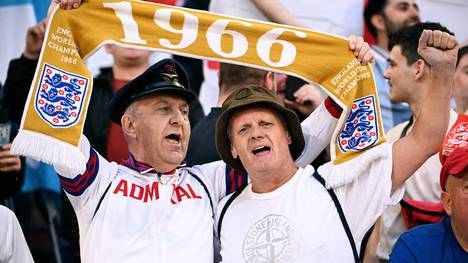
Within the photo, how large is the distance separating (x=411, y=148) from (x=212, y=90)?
7.21 feet

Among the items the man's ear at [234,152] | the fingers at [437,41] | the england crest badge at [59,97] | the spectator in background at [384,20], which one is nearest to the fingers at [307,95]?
the man's ear at [234,152]

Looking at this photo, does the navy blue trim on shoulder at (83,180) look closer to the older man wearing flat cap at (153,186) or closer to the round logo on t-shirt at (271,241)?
the older man wearing flat cap at (153,186)

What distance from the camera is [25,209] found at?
526 centimetres

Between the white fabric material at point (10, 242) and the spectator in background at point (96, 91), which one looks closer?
the white fabric material at point (10, 242)

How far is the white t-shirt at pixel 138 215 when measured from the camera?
3.65 meters

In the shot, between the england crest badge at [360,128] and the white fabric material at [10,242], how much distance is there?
1418 millimetres

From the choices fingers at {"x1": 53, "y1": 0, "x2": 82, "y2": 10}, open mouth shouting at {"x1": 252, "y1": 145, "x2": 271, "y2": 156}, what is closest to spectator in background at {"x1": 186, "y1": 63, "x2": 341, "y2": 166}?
open mouth shouting at {"x1": 252, "y1": 145, "x2": 271, "y2": 156}

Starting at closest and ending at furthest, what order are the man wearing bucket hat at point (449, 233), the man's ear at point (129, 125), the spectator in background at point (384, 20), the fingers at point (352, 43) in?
the man wearing bucket hat at point (449, 233) → the fingers at point (352, 43) → the man's ear at point (129, 125) → the spectator in background at point (384, 20)

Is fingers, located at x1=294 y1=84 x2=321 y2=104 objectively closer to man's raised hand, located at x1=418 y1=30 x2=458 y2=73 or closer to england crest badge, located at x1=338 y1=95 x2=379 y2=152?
england crest badge, located at x1=338 y1=95 x2=379 y2=152

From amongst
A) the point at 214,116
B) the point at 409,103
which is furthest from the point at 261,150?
the point at 409,103

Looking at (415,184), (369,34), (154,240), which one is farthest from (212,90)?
(154,240)

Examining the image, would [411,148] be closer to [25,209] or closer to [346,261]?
[346,261]

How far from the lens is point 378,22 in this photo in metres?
5.81

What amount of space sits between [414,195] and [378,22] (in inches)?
69.0
